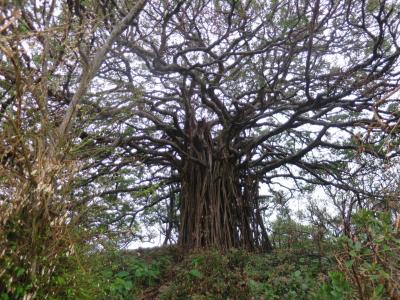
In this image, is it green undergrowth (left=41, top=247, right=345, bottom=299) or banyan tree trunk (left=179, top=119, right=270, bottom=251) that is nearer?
green undergrowth (left=41, top=247, right=345, bottom=299)

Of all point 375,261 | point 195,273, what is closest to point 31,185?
point 375,261

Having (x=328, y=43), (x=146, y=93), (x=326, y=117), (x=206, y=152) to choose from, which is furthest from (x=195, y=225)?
(x=328, y=43)

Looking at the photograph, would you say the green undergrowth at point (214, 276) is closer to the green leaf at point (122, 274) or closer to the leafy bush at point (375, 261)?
the green leaf at point (122, 274)

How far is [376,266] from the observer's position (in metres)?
2.15

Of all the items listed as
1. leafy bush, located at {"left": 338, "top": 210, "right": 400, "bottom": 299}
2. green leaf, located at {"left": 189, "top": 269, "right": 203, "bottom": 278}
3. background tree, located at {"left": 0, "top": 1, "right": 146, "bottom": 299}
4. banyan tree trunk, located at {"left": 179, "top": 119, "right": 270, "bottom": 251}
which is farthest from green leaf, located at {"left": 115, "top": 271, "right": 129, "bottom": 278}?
leafy bush, located at {"left": 338, "top": 210, "right": 400, "bottom": 299}

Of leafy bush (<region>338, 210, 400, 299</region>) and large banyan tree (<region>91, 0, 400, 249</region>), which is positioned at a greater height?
large banyan tree (<region>91, 0, 400, 249</region>)

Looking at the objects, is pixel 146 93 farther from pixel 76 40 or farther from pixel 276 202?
pixel 276 202

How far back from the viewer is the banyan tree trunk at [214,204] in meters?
5.87

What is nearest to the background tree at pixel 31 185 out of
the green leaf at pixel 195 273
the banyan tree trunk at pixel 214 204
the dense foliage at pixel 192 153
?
the dense foliage at pixel 192 153

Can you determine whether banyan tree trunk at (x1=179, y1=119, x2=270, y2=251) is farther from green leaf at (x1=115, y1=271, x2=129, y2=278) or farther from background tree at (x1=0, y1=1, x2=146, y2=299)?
background tree at (x1=0, y1=1, x2=146, y2=299)

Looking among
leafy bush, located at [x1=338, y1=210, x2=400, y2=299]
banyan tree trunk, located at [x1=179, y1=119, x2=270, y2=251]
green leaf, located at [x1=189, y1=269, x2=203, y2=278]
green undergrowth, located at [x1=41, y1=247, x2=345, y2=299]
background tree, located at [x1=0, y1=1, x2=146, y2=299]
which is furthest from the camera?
banyan tree trunk, located at [x1=179, y1=119, x2=270, y2=251]

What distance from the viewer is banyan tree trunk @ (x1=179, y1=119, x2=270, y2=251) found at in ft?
19.3

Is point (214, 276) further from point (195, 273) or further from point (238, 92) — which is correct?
point (238, 92)

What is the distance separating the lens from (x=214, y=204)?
6.06 m
